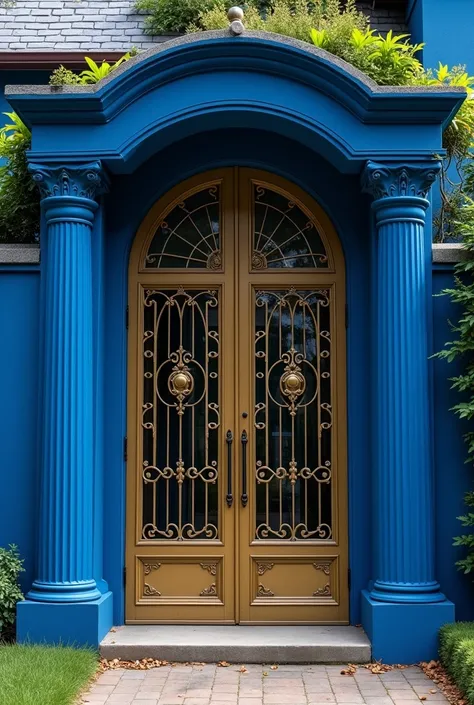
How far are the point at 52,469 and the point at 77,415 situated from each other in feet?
1.40

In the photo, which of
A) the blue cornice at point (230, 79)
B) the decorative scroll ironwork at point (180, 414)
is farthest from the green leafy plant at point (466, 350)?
the decorative scroll ironwork at point (180, 414)

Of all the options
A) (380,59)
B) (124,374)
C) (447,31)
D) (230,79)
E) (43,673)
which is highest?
(447,31)

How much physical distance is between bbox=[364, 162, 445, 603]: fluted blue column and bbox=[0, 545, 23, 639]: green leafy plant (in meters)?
2.59

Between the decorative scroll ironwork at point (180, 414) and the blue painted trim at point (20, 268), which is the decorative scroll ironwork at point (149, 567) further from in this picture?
the blue painted trim at point (20, 268)

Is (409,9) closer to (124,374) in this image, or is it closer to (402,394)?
(402,394)

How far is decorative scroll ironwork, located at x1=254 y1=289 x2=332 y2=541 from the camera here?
680 cm

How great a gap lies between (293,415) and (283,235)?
1476mm

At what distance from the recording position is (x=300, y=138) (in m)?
6.66

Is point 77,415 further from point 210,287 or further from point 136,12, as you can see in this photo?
point 136,12

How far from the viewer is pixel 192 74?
642cm

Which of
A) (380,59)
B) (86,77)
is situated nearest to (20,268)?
(86,77)

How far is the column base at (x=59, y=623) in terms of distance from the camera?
6102 mm

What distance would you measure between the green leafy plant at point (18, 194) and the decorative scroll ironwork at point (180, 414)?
3.77 feet

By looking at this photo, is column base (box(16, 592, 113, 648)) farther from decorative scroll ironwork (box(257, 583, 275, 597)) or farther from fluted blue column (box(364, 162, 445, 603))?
fluted blue column (box(364, 162, 445, 603))
